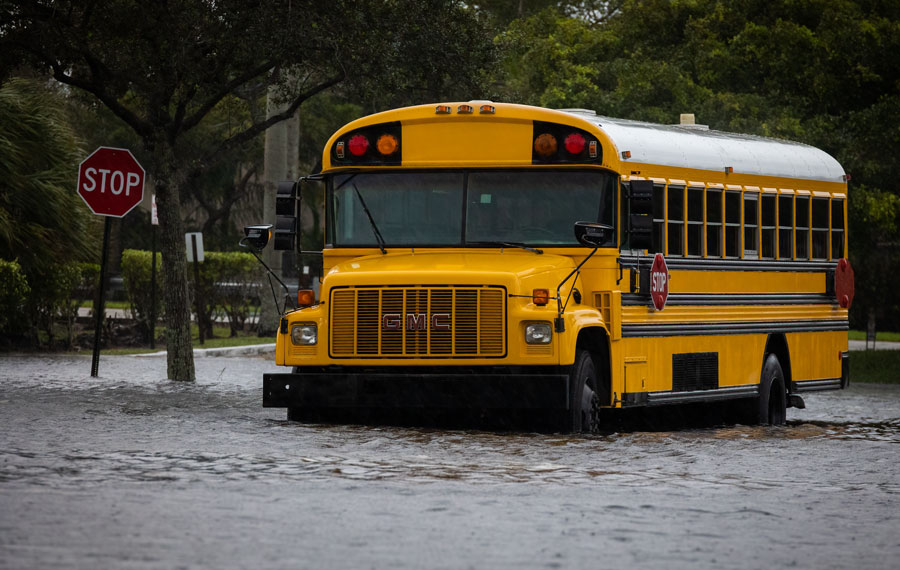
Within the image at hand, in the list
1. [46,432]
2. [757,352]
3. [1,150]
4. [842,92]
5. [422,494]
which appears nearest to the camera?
[422,494]

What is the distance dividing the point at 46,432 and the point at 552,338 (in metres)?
3.83

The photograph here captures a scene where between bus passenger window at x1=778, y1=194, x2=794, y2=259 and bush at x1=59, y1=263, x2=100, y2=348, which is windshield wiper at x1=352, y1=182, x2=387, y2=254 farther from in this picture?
bush at x1=59, y1=263, x2=100, y2=348

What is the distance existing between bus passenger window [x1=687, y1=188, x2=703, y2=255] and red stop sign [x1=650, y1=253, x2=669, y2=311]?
54 centimetres

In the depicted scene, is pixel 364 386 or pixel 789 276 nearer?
pixel 364 386

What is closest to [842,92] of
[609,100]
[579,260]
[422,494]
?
[609,100]

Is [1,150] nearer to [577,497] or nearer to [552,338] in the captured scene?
[552,338]

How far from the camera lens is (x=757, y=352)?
16.5m

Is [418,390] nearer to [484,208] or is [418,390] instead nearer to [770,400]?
[484,208]

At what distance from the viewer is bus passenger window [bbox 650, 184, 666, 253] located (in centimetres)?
1483

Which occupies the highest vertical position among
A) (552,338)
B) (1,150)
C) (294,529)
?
(1,150)

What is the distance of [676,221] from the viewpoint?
15125 millimetres

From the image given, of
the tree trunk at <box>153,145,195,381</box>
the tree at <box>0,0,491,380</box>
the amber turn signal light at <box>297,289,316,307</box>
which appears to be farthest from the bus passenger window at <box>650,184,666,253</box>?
the tree trunk at <box>153,145,195,381</box>

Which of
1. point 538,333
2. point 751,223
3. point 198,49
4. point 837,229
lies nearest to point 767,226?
point 751,223

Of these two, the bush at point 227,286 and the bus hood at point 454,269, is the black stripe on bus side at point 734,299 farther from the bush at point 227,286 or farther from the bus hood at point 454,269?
the bush at point 227,286
